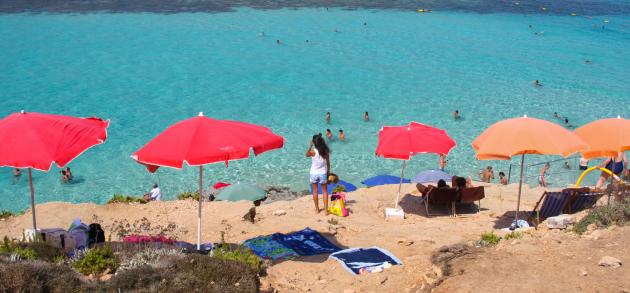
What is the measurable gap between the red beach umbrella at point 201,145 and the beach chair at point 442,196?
5224 mm

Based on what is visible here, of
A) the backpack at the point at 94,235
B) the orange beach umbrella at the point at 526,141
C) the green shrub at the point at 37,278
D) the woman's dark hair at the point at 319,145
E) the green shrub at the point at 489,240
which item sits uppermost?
the orange beach umbrella at the point at 526,141

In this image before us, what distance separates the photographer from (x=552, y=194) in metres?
10.6

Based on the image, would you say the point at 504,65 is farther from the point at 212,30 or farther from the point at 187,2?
the point at 187,2

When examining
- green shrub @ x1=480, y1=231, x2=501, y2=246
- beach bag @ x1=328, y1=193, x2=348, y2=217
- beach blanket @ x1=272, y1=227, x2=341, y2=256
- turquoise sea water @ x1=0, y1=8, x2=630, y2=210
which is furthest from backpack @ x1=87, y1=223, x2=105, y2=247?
turquoise sea water @ x1=0, y1=8, x2=630, y2=210

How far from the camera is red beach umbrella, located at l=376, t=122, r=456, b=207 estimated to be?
36.0ft

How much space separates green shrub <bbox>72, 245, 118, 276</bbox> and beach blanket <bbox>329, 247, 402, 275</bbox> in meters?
3.18

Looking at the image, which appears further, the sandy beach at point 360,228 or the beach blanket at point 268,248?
the beach blanket at point 268,248

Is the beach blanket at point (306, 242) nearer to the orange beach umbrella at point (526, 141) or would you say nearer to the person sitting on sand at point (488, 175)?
the orange beach umbrella at point (526, 141)

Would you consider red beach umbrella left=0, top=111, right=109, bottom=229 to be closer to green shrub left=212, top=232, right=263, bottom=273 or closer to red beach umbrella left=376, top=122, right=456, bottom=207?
green shrub left=212, top=232, right=263, bottom=273

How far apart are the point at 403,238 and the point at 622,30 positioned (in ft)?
177

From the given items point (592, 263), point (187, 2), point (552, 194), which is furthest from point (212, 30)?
point (592, 263)

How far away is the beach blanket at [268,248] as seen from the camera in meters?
8.71

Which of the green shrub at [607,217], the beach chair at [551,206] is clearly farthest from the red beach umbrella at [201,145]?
the beach chair at [551,206]

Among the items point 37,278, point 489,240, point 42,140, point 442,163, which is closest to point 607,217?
point 489,240
